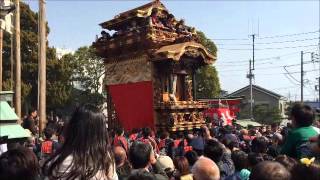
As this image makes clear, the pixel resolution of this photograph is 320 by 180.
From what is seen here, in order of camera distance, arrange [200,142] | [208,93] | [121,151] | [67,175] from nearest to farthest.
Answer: [67,175] → [121,151] → [200,142] → [208,93]

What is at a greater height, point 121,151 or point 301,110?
point 301,110

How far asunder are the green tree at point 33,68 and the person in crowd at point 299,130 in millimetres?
26135

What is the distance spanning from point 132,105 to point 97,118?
1386 centimetres

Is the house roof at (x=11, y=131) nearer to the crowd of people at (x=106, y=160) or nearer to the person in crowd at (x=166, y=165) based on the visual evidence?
the crowd of people at (x=106, y=160)

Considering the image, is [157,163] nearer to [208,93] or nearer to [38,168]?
[38,168]

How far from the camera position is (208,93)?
120 ft

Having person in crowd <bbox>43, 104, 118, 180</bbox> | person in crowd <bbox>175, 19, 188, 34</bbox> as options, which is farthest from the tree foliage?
person in crowd <bbox>43, 104, 118, 180</bbox>

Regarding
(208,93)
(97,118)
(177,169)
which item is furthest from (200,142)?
(208,93)

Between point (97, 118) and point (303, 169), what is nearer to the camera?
point (303, 169)

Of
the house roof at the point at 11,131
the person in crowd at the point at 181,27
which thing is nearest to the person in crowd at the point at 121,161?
the house roof at the point at 11,131

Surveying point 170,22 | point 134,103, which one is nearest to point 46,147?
point 134,103

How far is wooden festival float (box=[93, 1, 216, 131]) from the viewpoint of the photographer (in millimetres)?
16328

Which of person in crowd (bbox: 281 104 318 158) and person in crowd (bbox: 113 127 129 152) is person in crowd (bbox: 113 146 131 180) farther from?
person in crowd (bbox: 113 127 129 152)

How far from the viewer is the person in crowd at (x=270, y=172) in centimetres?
289
